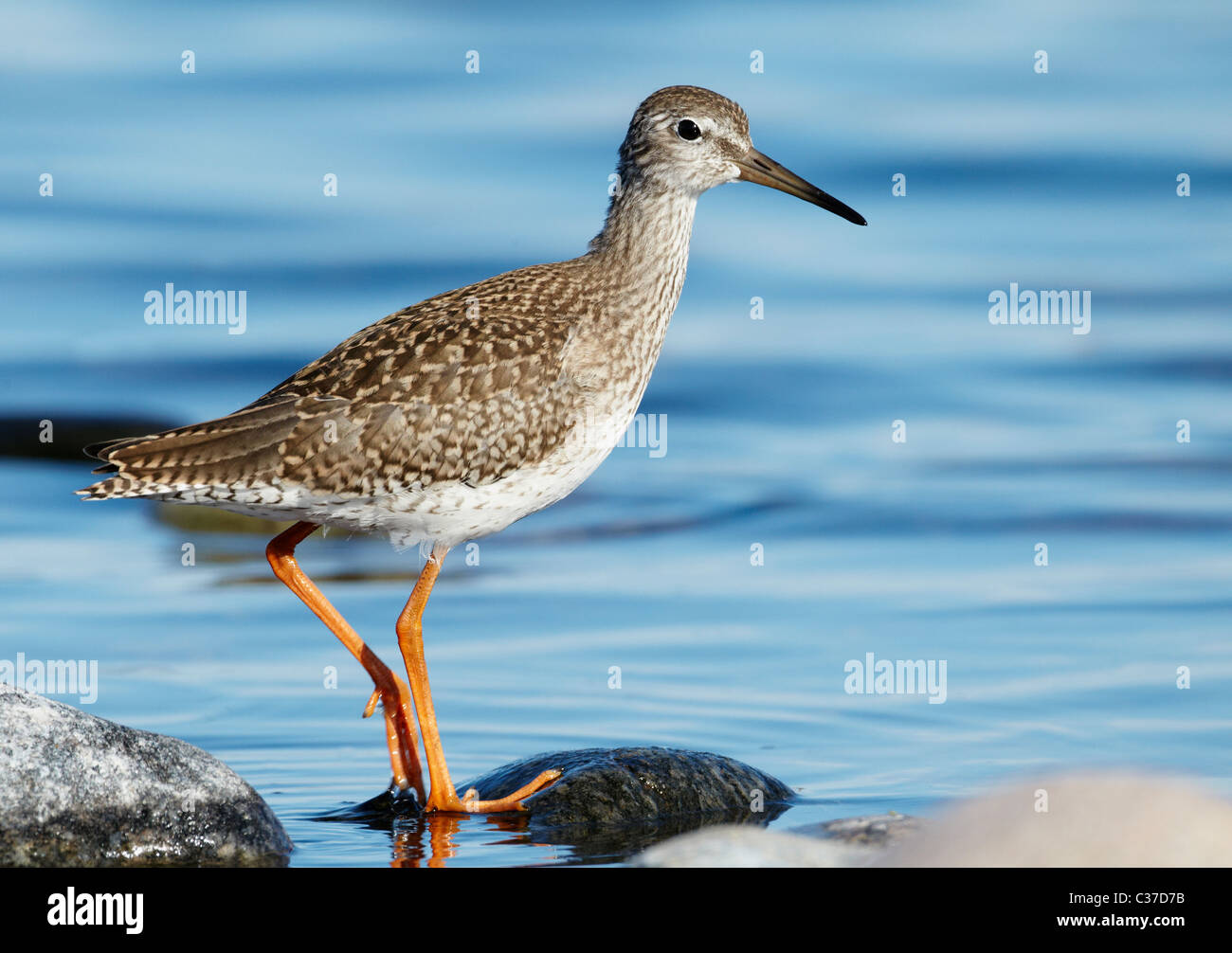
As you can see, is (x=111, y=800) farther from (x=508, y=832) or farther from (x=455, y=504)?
(x=455, y=504)

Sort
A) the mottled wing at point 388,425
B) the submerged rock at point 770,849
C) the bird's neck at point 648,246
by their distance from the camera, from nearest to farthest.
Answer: the submerged rock at point 770,849
the mottled wing at point 388,425
the bird's neck at point 648,246

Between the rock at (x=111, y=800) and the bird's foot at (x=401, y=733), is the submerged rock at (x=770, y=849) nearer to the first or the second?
the rock at (x=111, y=800)

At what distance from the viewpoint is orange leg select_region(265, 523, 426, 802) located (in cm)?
928

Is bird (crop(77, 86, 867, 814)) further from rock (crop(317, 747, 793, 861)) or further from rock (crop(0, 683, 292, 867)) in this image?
rock (crop(0, 683, 292, 867))

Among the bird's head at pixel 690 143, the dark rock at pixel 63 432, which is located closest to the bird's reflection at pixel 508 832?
the bird's head at pixel 690 143

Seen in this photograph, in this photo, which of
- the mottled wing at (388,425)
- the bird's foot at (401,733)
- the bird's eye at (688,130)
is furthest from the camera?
the bird's eye at (688,130)

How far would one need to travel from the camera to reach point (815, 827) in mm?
7926

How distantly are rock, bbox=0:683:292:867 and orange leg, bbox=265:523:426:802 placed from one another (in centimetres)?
126

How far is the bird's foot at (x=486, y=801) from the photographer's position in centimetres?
886

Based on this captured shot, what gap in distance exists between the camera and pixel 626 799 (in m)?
8.83

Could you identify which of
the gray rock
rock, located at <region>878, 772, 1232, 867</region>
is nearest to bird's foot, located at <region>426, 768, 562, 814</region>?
the gray rock

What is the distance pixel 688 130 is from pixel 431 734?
11.8ft

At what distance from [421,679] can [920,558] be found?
555 cm

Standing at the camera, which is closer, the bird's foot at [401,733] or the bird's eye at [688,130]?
the bird's foot at [401,733]
